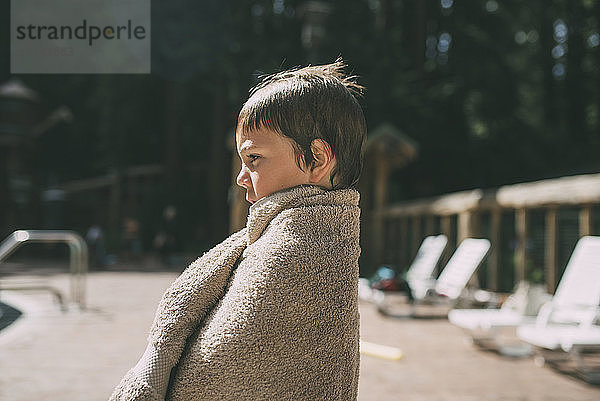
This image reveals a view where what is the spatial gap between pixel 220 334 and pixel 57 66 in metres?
1.60

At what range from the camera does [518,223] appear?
24.6ft

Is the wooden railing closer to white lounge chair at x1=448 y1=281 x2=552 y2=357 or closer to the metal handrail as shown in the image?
white lounge chair at x1=448 y1=281 x2=552 y2=357

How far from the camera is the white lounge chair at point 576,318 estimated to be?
4555mm

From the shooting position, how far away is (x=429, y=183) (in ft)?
61.5

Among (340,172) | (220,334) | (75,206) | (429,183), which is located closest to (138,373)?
(220,334)

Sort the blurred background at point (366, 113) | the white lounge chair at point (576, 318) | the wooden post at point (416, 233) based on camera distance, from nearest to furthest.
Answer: the white lounge chair at point (576, 318), the wooden post at point (416, 233), the blurred background at point (366, 113)

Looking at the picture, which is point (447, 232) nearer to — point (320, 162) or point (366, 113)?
point (366, 113)

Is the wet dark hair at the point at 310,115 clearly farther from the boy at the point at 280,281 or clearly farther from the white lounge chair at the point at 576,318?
the white lounge chair at the point at 576,318

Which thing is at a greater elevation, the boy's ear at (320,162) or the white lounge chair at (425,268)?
the boy's ear at (320,162)

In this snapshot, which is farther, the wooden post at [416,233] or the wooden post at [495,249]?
the wooden post at [416,233]

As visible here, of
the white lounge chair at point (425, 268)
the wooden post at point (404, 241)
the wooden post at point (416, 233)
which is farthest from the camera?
the wooden post at point (404, 241)

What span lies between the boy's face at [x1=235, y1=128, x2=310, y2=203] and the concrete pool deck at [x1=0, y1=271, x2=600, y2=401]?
3078 millimetres

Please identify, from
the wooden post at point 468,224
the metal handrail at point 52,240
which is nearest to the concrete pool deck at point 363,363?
the metal handrail at point 52,240

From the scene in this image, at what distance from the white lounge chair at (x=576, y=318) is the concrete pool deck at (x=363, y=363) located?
8.9 inches
